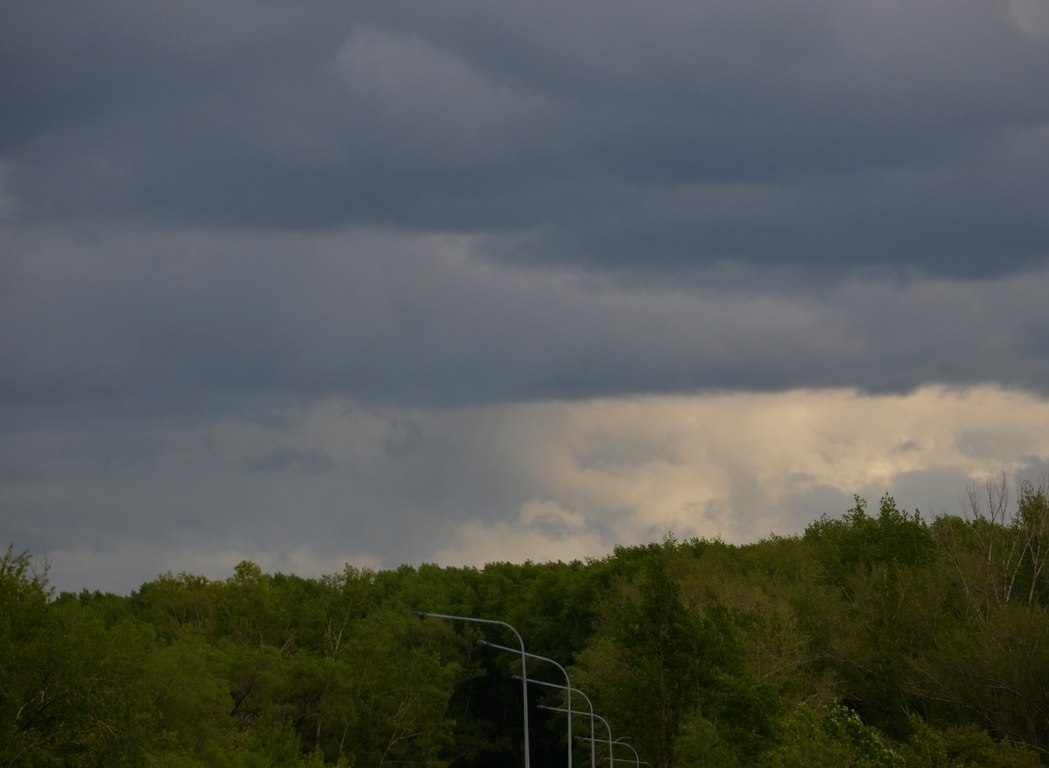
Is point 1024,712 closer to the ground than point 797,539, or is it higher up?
closer to the ground

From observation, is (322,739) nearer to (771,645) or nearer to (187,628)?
(187,628)

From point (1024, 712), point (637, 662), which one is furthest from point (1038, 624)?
point (637, 662)

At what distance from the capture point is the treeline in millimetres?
62281

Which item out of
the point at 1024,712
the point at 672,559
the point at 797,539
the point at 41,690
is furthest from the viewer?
the point at 797,539

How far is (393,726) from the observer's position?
12412cm

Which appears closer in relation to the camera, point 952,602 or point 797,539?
point 952,602

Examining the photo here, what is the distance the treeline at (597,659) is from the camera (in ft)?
204

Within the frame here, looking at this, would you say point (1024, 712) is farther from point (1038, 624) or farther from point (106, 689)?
point (106, 689)

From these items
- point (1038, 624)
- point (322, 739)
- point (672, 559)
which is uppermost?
point (672, 559)

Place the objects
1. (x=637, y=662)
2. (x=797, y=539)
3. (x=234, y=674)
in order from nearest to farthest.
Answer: (x=637, y=662) → (x=234, y=674) → (x=797, y=539)

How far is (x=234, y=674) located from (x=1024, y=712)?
57.9m

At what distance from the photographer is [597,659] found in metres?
107

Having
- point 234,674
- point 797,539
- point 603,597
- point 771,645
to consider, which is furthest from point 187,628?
point 797,539

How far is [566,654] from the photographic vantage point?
461 ft
